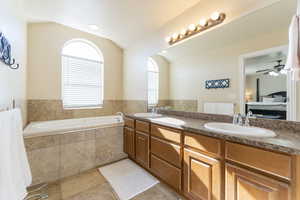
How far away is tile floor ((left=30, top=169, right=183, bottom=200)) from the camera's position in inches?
63.4

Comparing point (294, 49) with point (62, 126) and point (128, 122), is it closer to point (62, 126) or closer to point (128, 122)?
point (128, 122)

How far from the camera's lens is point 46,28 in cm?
255

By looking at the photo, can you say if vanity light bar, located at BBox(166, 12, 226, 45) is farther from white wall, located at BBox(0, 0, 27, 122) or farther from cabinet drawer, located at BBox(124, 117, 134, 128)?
white wall, located at BBox(0, 0, 27, 122)

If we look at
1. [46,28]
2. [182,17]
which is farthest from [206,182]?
[46,28]

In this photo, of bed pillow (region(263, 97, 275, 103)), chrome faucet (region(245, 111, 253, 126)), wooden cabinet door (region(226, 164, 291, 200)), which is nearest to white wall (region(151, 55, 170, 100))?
chrome faucet (region(245, 111, 253, 126))

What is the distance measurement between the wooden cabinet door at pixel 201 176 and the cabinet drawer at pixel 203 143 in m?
0.07

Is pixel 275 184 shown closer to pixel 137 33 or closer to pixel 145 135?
pixel 145 135

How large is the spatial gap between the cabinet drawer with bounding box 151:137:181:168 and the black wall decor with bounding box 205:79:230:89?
3.07ft

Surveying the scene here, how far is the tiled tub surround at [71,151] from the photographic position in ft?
5.86

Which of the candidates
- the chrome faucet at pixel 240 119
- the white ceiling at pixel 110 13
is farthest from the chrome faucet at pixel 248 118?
the white ceiling at pixel 110 13

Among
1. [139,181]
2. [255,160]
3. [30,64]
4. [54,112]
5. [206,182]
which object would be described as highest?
[30,64]

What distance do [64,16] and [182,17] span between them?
6.45 ft

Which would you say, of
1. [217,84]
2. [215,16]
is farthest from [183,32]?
[217,84]

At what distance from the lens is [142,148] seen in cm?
212
